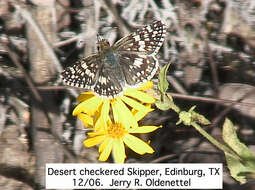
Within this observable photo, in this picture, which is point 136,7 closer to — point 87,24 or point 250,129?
point 87,24

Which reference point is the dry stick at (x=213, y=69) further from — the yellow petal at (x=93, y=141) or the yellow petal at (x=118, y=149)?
the yellow petal at (x=93, y=141)

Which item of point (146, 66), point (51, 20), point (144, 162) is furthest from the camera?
point (51, 20)

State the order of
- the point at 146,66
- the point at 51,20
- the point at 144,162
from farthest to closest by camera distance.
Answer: the point at 51,20 → the point at 144,162 → the point at 146,66

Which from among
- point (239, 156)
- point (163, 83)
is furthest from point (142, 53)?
point (239, 156)

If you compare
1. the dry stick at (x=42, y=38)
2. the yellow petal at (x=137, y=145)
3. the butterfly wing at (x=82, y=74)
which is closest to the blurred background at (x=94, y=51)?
the dry stick at (x=42, y=38)

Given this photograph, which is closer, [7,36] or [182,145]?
[182,145]

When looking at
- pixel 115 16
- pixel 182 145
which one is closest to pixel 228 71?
pixel 182 145

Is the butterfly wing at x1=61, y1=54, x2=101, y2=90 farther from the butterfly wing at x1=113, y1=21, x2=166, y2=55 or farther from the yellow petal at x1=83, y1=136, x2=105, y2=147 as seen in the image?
the yellow petal at x1=83, y1=136, x2=105, y2=147
